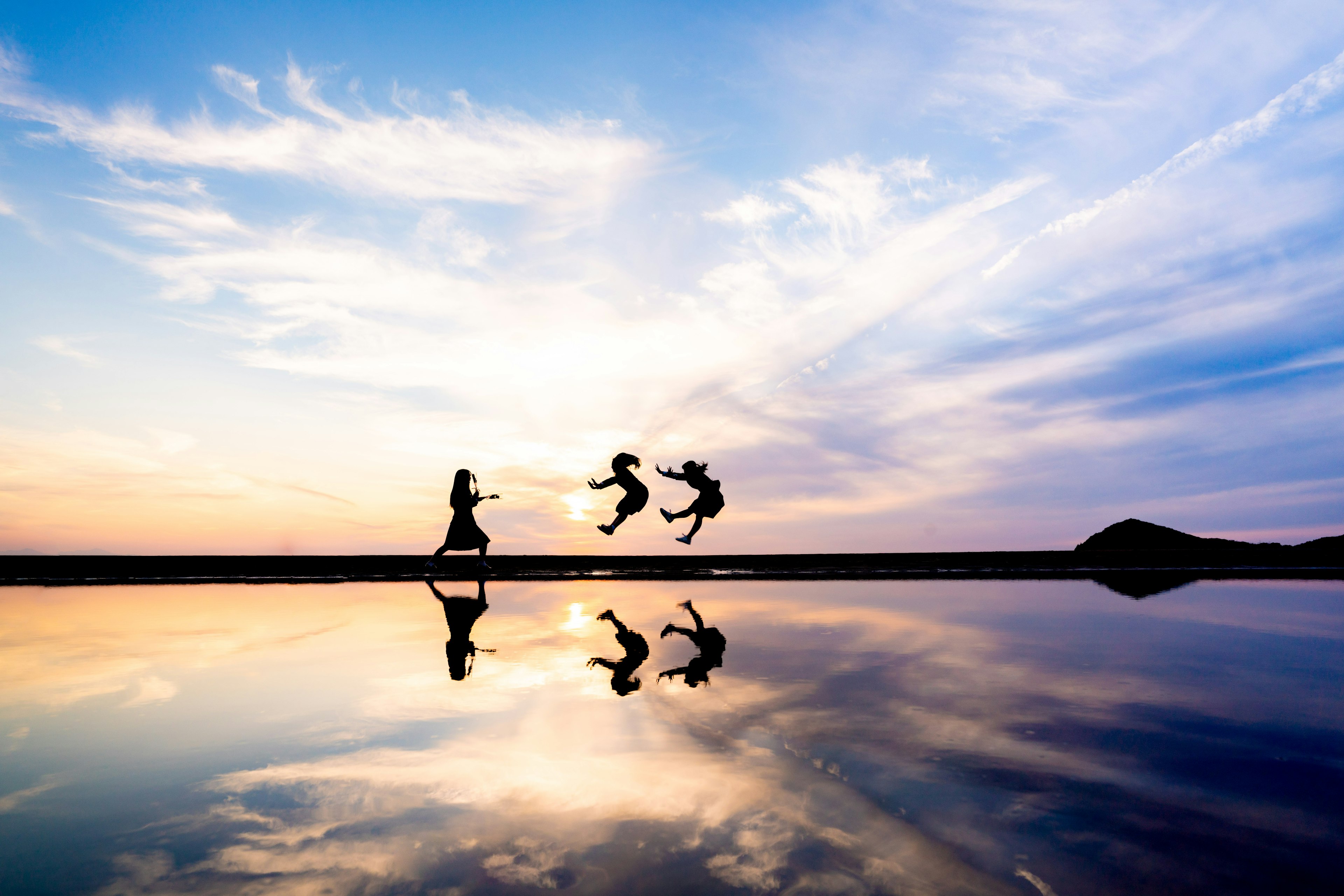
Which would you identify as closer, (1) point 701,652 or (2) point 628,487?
(1) point 701,652

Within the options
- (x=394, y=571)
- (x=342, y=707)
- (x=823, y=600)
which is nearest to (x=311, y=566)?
(x=394, y=571)

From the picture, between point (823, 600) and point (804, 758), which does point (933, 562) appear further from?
point (804, 758)

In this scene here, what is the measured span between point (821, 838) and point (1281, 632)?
9367mm

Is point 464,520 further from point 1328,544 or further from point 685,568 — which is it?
point 1328,544

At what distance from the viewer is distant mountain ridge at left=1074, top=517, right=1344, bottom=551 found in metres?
38.9

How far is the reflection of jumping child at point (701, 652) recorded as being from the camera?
623cm

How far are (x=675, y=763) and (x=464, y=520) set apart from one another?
16734 mm

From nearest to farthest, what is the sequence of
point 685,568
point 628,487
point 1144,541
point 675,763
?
point 675,763 → point 628,487 → point 685,568 → point 1144,541

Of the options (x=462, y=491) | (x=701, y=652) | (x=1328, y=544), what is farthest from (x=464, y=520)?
(x=1328, y=544)

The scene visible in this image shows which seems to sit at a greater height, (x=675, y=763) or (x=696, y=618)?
(x=696, y=618)

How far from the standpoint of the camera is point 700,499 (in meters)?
18.1

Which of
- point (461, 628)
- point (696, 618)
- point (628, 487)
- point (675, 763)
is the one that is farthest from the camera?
point (628, 487)

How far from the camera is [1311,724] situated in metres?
4.73

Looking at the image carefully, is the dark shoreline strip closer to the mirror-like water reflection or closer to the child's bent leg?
the child's bent leg
